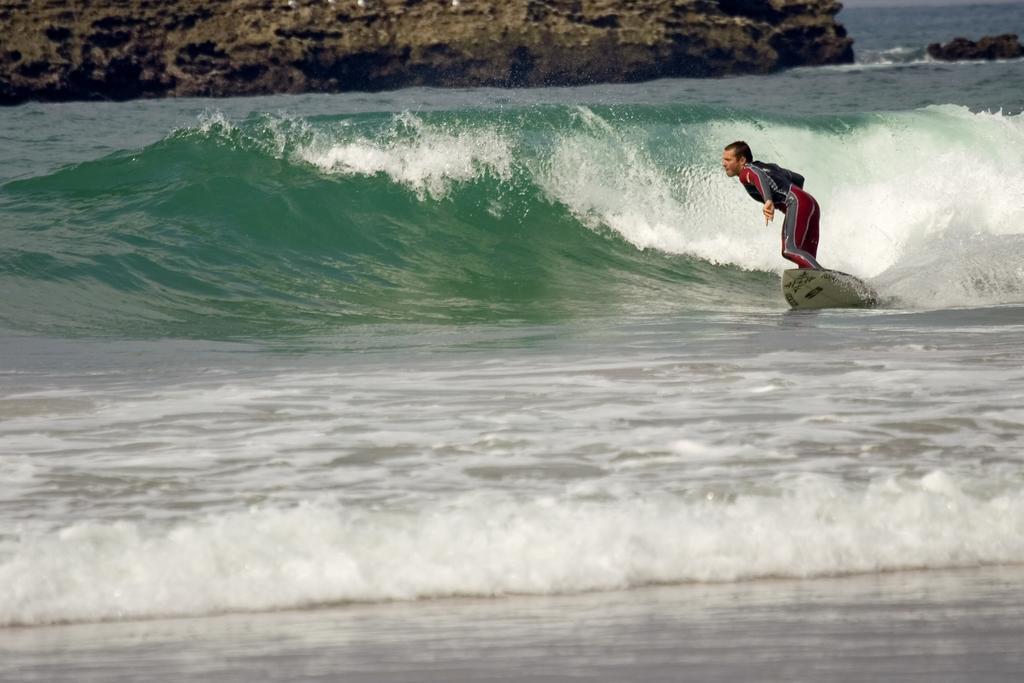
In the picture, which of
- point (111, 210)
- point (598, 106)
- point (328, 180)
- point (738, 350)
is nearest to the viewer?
point (738, 350)

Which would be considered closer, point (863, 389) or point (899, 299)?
point (863, 389)

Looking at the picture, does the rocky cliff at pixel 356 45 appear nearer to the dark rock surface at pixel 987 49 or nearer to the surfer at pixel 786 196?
the dark rock surface at pixel 987 49

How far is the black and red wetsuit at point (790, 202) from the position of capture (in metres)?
10.7

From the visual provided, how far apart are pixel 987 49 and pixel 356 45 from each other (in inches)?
1008

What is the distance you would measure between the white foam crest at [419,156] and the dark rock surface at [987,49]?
4821 cm

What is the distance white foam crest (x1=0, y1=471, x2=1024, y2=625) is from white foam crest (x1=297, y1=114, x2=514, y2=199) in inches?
412

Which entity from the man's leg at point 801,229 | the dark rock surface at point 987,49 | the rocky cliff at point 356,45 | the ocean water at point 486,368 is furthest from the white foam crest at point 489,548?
the dark rock surface at point 987,49

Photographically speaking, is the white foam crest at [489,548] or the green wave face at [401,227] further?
the green wave face at [401,227]

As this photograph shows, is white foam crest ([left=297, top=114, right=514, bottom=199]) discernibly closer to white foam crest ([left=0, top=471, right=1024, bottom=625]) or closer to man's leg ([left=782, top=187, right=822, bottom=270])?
man's leg ([left=782, top=187, right=822, bottom=270])

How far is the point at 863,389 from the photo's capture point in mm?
6910

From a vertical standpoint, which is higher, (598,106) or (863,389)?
(598,106)

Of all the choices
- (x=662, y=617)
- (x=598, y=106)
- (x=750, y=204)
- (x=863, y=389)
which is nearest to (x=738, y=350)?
(x=863, y=389)

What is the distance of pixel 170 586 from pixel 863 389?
3.60 meters

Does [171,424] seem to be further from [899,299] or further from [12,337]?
[899,299]
